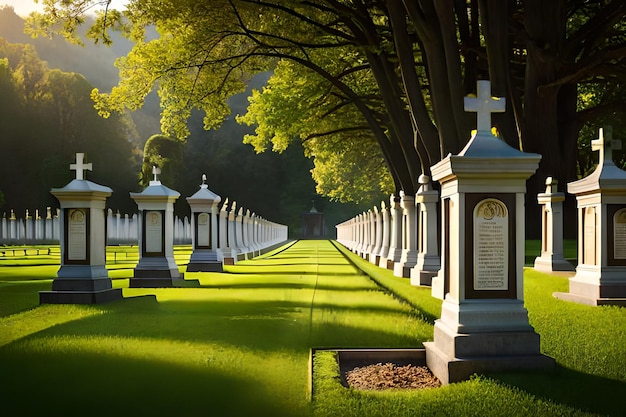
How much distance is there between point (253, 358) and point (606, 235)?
7.17m

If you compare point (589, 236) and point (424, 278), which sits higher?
point (589, 236)

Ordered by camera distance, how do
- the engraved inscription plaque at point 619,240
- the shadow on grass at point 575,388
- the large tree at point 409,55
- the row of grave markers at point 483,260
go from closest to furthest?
the shadow on grass at point 575,388 → the row of grave markers at point 483,260 → the engraved inscription plaque at point 619,240 → the large tree at point 409,55

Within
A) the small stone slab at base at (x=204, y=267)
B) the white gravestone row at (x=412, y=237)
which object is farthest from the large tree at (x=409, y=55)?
the small stone slab at base at (x=204, y=267)

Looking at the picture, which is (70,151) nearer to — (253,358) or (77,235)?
(77,235)

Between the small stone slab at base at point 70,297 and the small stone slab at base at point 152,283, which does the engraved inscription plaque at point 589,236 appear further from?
the small stone slab at base at point 70,297

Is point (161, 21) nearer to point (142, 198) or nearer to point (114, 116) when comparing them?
point (142, 198)

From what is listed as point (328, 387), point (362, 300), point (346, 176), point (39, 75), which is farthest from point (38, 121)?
point (328, 387)

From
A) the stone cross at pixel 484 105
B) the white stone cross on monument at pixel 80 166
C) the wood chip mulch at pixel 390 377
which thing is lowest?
the wood chip mulch at pixel 390 377

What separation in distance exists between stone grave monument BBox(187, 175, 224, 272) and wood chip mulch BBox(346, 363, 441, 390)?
46.0 feet

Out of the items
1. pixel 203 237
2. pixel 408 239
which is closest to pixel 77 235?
pixel 203 237

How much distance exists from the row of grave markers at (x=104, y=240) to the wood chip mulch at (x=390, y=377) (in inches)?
263

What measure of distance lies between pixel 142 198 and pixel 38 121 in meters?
52.8

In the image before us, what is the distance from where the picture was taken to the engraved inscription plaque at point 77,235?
12031mm

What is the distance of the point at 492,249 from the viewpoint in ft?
22.5
